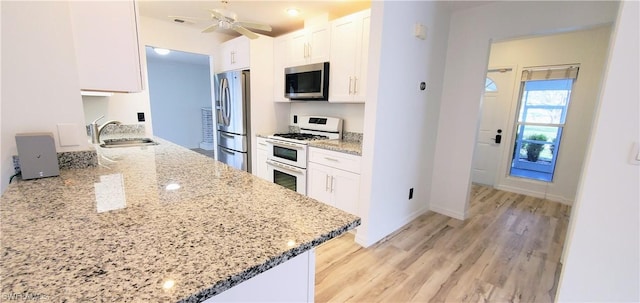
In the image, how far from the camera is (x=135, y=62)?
138 centimetres

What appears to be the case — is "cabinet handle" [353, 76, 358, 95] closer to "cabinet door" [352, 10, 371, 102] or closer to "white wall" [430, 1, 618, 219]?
"cabinet door" [352, 10, 371, 102]

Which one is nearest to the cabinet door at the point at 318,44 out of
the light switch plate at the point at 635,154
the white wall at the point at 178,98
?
the light switch plate at the point at 635,154

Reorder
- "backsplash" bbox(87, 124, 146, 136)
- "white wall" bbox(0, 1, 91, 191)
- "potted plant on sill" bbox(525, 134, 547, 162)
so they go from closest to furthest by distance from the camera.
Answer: "white wall" bbox(0, 1, 91, 191) → "backsplash" bbox(87, 124, 146, 136) → "potted plant on sill" bbox(525, 134, 547, 162)

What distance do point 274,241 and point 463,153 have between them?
2.75 metres

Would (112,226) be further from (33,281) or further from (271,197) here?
(271,197)

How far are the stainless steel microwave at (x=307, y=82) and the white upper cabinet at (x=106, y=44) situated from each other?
1.81 metres

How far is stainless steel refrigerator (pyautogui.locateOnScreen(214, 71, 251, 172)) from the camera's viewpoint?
135 inches

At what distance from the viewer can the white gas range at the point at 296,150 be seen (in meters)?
2.86

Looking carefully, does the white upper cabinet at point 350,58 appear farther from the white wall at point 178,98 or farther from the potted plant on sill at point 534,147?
the white wall at point 178,98

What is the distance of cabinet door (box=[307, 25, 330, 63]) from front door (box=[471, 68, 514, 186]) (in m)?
2.58

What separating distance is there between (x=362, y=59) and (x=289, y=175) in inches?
59.1

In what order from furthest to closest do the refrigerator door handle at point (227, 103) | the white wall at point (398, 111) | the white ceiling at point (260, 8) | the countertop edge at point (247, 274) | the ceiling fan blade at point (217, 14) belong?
the refrigerator door handle at point (227, 103), the white ceiling at point (260, 8), the white wall at point (398, 111), the ceiling fan blade at point (217, 14), the countertop edge at point (247, 274)

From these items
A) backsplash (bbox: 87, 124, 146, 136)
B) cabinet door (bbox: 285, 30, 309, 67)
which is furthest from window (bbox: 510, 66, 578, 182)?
backsplash (bbox: 87, 124, 146, 136)

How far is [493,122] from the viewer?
406cm
